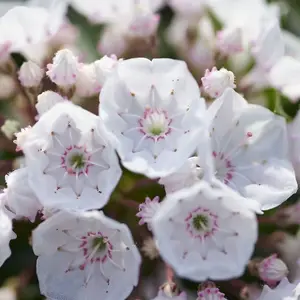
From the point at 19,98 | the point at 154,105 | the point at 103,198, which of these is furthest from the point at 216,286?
the point at 19,98

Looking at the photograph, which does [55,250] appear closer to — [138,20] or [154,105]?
[154,105]

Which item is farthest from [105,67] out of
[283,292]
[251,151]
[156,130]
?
[283,292]

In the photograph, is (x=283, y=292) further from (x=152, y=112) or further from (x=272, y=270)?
(x=152, y=112)

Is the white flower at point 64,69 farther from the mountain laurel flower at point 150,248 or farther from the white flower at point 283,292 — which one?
the white flower at point 283,292

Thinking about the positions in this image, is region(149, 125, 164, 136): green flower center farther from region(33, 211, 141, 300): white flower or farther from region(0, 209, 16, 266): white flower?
region(0, 209, 16, 266): white flower

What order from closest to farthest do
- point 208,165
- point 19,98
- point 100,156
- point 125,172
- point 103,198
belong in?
point 208,165 < point 103,198 < point 100,156 < point 125,172 < point 19,98

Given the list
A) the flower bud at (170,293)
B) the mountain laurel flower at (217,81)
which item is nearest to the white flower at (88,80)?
the mountain laurel flower at (217,81)

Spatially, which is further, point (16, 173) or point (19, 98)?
point (19, 98)

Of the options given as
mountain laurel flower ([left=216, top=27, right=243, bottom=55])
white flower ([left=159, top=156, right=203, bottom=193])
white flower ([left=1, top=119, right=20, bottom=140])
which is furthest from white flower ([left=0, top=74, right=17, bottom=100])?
white flower ([left=159, top=156, right=203, bottom=193])
